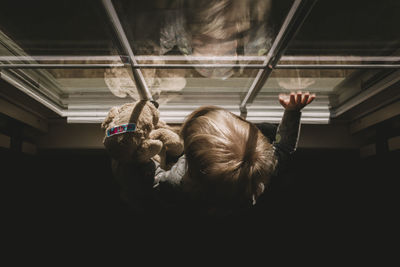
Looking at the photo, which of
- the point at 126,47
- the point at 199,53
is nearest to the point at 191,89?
the point at 199,53

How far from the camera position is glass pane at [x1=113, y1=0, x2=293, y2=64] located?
0.53 m

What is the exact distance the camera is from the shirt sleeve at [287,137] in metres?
0.46

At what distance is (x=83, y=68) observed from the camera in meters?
0.71

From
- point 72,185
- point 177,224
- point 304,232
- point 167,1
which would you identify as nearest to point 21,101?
point 72,185

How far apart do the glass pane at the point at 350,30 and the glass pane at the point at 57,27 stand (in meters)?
0.58

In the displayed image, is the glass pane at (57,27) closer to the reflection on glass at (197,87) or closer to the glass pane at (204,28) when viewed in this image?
the glass pane at (204,28)

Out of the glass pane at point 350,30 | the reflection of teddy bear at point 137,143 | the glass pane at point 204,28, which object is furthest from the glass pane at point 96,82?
the glass pane at point 350,30

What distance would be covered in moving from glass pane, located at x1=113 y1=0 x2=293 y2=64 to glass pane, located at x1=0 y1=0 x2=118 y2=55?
0.08m

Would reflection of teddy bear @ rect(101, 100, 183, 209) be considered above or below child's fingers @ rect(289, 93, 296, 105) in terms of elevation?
A: below

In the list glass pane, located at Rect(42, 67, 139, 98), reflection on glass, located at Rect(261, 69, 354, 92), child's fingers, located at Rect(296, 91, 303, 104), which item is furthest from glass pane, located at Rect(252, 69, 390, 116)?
glass pane, located at Rect(42, 67, 139, 98)

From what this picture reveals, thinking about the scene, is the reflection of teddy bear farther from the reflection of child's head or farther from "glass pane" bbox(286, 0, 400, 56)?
"glass pane" bbox(286, 0, 400, 56)

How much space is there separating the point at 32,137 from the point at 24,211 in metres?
0.34

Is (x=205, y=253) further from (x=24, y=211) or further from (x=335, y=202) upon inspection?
(x=24, y=211)

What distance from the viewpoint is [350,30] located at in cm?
60
